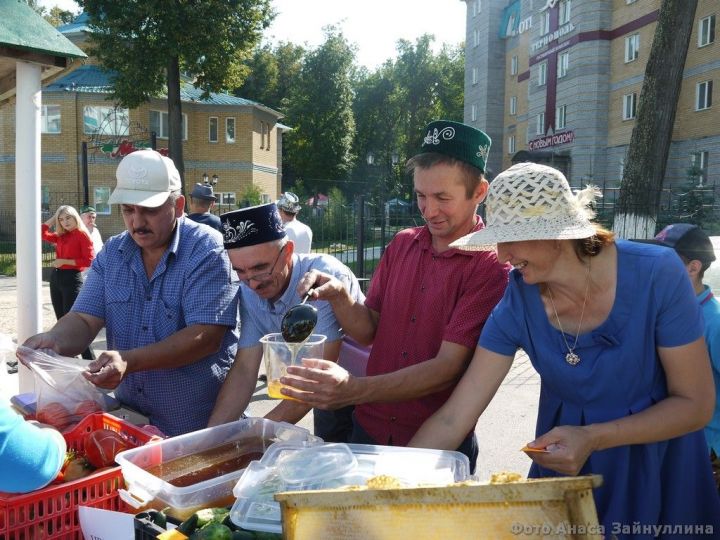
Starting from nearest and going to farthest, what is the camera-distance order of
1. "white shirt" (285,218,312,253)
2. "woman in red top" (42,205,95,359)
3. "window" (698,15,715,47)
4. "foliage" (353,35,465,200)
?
1. "white shirt" (285,218,312,253)
2. "woman in red top" (42,205,95,359)
3. "window" (698,15,715,47)
4. "foliage" (353,35,465,200)

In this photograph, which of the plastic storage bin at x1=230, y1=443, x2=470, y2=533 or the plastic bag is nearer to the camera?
the plastic storage bin at x1=230, y1=443, x2=470, y2=533

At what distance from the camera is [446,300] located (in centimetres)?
239

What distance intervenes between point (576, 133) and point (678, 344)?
32338 millimetres

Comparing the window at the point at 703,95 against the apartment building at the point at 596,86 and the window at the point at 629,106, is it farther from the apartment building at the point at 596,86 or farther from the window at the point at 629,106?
the window at the point at 629,106

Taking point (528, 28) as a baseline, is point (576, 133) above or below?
below

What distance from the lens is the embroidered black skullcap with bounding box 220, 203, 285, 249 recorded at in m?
2.38

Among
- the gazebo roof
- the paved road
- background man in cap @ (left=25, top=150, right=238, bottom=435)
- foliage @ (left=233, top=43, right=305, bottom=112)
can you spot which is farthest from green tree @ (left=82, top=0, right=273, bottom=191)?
foliage @ (left=233, top=43, right=305, bottom=112)

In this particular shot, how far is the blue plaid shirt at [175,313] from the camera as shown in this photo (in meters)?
2.73

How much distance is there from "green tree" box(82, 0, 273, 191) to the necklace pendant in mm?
20906

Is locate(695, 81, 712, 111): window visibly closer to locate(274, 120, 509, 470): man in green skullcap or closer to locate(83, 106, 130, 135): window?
locate(83, 106, 130, 135): window

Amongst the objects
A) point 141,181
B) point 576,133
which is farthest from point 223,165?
point 141,181

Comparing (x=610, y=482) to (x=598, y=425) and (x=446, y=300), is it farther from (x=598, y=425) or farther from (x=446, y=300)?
(x=446, y=300)

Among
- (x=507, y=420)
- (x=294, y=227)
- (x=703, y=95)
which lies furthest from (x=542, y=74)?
(x=507, y=420)

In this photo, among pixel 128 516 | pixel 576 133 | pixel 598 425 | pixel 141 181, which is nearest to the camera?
pixel 128 516
